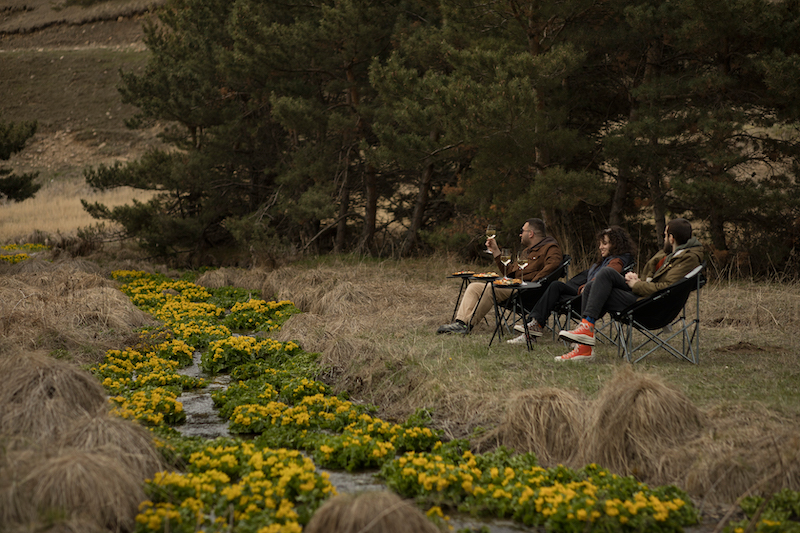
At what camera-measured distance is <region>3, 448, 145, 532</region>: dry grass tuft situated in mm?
2680

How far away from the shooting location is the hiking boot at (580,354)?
5.49 meters

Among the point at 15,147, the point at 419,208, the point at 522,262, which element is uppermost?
the point at 15,147

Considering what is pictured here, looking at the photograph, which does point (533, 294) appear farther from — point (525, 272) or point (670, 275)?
point (670, 275)

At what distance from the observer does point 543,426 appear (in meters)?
3.90

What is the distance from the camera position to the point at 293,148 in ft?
53.8

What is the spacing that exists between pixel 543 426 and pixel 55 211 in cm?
2909

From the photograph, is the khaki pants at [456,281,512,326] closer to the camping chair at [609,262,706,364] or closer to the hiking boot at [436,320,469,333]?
the hiking boot at [436,320,469,333]

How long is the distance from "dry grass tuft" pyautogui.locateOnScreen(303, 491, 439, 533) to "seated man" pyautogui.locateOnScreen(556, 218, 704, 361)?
297 centimetres

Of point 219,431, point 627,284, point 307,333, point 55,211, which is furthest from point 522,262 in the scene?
point 55,211

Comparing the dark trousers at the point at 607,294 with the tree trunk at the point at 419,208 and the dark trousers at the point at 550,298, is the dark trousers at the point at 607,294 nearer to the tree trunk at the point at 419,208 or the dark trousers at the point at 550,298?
the dark trousers at the point at 550,298

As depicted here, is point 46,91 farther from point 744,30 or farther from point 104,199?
point 744,30

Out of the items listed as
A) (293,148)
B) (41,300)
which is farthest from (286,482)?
(293,148)

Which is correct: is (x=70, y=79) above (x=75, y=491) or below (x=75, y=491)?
above

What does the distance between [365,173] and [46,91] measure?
45.8 meters
